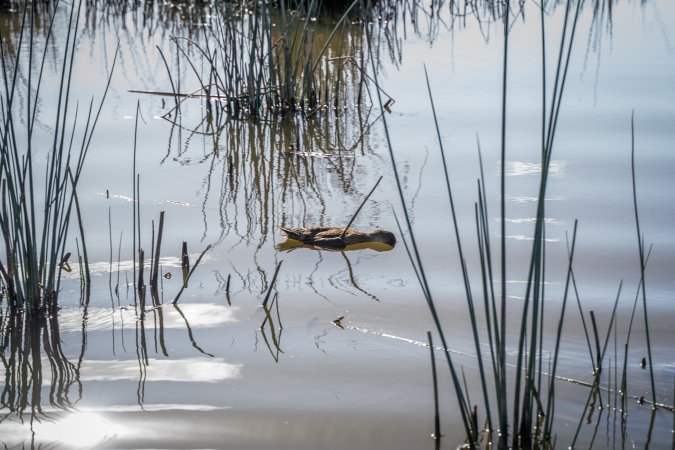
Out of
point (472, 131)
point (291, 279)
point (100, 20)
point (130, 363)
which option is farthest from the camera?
point (100, 20)

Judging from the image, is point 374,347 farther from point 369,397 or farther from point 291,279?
point 291,279

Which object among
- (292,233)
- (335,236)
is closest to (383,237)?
(335,236)

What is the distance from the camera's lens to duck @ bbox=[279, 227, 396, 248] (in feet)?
10.4

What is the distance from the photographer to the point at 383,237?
3211mm

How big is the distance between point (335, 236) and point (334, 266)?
0.14m

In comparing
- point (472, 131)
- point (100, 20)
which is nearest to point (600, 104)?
point (472, 131)

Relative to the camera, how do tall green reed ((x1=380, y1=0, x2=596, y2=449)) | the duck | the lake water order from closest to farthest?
tall green reed ((x1=380, y1=0, x2=596, y2=449)), the lake water, the duck

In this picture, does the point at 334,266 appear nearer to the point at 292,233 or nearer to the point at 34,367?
the point at 292,233

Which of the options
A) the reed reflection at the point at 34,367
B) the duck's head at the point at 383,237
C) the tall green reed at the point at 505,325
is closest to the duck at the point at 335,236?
the duck's head at the point at 383,237

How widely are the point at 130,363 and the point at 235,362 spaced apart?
254 mm

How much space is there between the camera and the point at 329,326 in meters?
2.58

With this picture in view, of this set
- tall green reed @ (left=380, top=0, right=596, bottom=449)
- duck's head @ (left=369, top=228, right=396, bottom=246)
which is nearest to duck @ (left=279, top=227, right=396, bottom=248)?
duck's head @ (left=369, top=228, right=396, bottom=246)

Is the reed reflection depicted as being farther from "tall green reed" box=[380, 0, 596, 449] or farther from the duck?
"tall green reed" box=[380, 0, 596, 449]

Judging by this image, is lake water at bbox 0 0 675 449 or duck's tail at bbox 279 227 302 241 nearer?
lake water at bbox 0 0 675 449
